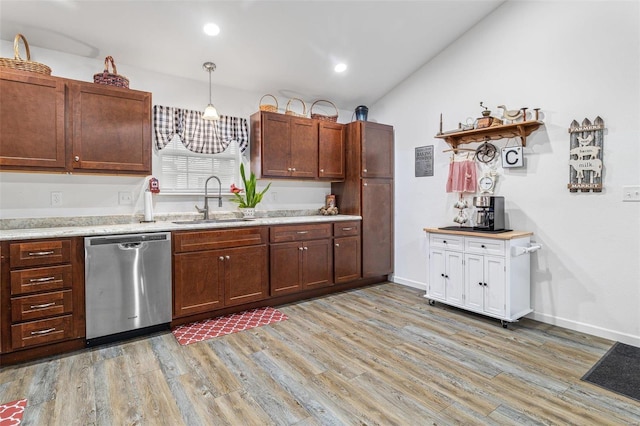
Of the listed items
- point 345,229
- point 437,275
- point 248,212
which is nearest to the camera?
point 437,275

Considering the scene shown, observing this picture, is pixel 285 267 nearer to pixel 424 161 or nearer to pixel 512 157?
pixel 424 161

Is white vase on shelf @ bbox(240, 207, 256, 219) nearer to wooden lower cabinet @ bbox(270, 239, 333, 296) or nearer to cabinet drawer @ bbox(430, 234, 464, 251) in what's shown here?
wooden lower cabinet @ bbox(270, 239, 333, 296)

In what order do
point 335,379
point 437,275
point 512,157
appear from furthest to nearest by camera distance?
point 437,275 < point 512,157 < point 335,379

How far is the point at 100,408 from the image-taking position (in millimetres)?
1893

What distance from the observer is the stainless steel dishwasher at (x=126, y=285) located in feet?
8.59

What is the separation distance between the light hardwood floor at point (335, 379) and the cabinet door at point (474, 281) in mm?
225

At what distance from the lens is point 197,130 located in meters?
3.64

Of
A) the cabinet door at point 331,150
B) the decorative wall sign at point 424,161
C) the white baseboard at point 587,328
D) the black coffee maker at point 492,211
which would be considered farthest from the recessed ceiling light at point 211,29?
the white baseboard at point 587,328

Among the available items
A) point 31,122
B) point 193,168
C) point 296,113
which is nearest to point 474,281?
point 296,113

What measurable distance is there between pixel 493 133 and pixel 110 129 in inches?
143

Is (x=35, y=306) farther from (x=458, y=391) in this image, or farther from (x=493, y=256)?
(x=493, y=256)

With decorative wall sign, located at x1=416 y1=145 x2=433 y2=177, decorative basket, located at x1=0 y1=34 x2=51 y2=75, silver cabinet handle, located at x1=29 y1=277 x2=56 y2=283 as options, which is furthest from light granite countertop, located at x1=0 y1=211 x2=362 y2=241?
decorative wall sign, located at x1=416 y1=145 x2=433 y2=177

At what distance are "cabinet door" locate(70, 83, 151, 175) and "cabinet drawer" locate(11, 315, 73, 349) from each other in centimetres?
121

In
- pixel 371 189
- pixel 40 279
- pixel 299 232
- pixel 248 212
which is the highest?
pixel 371 189
